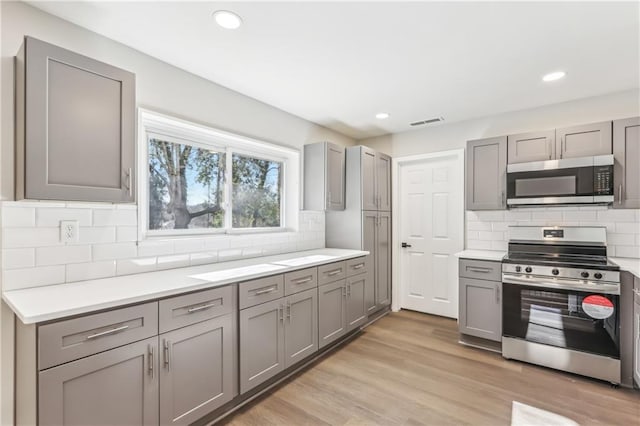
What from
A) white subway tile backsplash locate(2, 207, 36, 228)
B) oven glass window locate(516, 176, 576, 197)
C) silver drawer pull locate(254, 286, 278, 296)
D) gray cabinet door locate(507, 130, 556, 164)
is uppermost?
gray cabinet door locate(507, 130, 556, 164)

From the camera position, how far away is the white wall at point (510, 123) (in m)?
2.91

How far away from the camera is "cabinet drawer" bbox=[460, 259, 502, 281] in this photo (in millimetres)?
2896

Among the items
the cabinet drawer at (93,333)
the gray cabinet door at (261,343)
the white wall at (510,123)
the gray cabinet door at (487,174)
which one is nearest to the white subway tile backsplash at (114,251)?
the cabinet drawer at (93,333)

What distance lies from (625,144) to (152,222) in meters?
4.01

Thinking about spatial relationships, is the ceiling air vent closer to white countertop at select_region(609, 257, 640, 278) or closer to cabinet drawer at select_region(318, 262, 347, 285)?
cabinet drawer at select_region(318, 262, 347, 285)

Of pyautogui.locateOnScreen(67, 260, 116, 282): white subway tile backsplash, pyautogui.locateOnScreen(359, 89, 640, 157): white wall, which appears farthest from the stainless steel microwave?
pyautogui.locateOnScreen(67, 260, 116, 282): white subway tile backsplash

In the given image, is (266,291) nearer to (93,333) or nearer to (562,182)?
(93,333)

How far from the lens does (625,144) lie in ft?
8.60

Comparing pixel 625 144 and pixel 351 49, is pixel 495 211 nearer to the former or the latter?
pixel 625 144

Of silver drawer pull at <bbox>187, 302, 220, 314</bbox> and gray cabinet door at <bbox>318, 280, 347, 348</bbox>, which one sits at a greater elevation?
silver drawer pull at <bbox>187, 302, 220, 314</bbox>

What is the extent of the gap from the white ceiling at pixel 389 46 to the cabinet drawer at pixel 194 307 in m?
1.63

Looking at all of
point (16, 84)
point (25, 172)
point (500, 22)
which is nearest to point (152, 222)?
point (25, 172)

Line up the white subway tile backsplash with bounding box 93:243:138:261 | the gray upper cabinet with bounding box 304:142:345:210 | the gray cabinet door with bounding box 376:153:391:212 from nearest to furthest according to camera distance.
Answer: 1. the white subway tile backsplash with bounding box 93:243:138:261
2. the gray upper cabinet with bounding box 304:142:345:210
3. the gray cabinet door with bounding box 376:153:391:212

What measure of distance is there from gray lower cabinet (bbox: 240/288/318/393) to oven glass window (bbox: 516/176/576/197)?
2.28m
